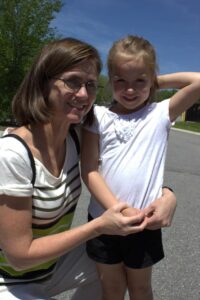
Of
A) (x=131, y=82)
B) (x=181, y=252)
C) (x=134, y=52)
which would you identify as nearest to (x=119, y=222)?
(x=131, y=82)

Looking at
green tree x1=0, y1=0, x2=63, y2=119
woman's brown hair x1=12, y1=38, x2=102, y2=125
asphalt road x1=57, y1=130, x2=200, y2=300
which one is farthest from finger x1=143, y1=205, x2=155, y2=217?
green tree x1=0, y1=0, x2=63, y2=119

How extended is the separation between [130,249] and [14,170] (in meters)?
0.76

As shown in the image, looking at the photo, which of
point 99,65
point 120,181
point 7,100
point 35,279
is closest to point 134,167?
point 120,181

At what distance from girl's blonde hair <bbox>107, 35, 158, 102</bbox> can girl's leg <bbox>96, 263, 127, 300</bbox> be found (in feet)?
3.16

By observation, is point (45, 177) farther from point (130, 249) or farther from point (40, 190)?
point (130, 249)

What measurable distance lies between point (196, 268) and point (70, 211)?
207 centimetres

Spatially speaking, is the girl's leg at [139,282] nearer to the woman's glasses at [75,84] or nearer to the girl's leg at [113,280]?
the girl's leg at [113,280]

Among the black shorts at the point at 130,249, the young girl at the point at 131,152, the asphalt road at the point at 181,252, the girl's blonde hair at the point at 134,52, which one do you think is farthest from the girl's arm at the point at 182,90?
the asphalt road at the point at 181,252

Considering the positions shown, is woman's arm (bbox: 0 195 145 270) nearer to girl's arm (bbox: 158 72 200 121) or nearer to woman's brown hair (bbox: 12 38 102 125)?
woman's brown hair (bbox: 12 38 102 125)

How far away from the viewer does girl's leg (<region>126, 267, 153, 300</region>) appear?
2406 mm

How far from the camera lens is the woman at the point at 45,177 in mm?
2000

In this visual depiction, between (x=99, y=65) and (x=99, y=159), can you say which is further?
(x=99, y=159)

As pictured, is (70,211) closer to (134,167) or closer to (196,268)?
(134,167)

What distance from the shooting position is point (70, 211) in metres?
2.37
